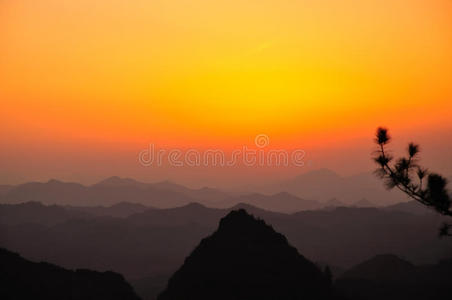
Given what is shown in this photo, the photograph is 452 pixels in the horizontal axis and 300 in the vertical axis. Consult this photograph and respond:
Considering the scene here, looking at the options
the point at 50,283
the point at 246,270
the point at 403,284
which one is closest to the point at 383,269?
the point at 403,284

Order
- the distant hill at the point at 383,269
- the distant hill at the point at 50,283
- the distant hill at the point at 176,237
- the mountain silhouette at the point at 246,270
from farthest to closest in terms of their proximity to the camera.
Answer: the distant hill at the point at 176,237, the distant hill at the point at 383,269, the mountain silhouette at the point at 246,270, the distant hill at the point at 50,283

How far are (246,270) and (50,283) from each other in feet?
60.6

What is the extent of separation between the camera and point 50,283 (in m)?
35.0

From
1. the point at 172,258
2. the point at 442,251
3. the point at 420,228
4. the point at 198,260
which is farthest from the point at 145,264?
the point at 420,228

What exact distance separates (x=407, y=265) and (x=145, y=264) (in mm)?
62943

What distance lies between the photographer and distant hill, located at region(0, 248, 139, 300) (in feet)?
108

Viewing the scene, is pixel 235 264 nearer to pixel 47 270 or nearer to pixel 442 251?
pixel 47 270

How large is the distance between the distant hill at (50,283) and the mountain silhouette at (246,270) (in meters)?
5.90

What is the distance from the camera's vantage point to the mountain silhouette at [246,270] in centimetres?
3681

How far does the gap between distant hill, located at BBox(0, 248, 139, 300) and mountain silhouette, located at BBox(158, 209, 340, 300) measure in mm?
5901

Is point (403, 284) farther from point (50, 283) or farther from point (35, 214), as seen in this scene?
point (35, 214)

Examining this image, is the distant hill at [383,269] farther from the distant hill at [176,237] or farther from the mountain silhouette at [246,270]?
the distant hill at [176,237]

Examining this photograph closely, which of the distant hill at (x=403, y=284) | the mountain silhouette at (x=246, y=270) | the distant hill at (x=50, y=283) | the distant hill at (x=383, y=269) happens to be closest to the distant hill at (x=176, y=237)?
the distant hill at (x=383, y=269)

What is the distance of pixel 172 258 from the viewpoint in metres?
105
